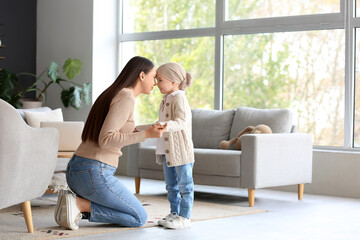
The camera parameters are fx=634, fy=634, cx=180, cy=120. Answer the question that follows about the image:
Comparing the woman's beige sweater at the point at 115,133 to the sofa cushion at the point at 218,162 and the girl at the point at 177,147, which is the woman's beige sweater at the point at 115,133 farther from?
the sofa cushion at the point at 218,162

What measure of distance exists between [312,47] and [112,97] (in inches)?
129

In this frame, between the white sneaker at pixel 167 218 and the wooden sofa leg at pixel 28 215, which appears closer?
the wooden sofa leg at pixel 28 215

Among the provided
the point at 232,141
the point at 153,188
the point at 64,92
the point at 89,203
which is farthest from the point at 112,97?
the point at 64,92

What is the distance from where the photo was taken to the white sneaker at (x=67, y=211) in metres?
3.68

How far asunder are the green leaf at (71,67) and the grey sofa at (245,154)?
215 cm

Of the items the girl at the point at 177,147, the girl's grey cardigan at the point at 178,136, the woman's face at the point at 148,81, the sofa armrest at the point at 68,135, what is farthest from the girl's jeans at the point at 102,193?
the sofa armrest at the point at 68,135

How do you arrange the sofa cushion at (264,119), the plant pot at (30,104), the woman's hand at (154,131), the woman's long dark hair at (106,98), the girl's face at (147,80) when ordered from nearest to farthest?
the woman's hand at (154,131) < the woman's long dark hair at (106,98) < the girl's face at (147,80) < the sofa cushion at (264,119) < the plant pot at (30,104)

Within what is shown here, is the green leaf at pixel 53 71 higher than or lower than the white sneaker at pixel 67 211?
higher

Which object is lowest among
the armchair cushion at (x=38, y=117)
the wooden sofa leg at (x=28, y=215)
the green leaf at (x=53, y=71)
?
the wooden sofa leg at (x=28, y=215)

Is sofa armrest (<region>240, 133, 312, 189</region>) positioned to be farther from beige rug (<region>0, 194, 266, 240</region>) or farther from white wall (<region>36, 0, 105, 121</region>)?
white wall (<region>36, 0, 105, 121</region>)

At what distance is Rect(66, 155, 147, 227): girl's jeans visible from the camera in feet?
12.2

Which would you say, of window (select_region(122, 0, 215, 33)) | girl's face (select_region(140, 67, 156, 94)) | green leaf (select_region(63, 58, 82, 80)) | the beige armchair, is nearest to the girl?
girl's face (select_region(140, 67, 156, 94))

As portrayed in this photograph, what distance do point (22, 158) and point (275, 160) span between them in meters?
2.47

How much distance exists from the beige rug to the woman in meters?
0.09
